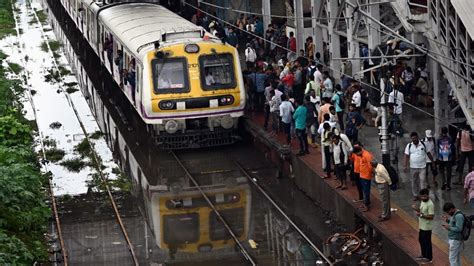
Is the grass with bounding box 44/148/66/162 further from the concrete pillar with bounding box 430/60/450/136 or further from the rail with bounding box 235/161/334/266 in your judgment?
the concrete pillar with bounding box 430/60/450/136

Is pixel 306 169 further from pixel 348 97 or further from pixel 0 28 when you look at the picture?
pixel 0 28

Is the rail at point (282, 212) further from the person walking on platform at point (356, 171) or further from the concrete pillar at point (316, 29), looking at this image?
the concrete pillar at point (316, 29)

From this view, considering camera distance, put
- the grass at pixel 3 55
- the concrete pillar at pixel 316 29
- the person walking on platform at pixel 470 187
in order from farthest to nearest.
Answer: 1. the grass at pixel 3 55
2. the concrete pillar at pixel 316 29
3. the person walking on platform at pixel 470 187

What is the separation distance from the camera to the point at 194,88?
88.3ft

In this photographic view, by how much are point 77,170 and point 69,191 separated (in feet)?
7.30

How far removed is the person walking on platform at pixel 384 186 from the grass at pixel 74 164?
990 centimetres

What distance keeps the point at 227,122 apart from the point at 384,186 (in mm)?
8439

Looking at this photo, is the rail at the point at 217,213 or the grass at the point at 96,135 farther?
the grass at the point at 96,135

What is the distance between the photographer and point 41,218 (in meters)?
21.0

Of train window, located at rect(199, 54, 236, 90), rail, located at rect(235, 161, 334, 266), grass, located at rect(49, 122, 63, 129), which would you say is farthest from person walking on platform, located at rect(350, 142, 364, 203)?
grass, located at rect(49, 122, 63, 129)

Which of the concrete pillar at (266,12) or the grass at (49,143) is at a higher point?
the concrete pillar at (266,12)

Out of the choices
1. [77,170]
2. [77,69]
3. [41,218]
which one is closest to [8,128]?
[77,170]

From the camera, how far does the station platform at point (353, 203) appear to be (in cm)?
1823

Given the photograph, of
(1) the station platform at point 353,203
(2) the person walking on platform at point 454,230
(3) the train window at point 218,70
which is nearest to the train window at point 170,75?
(3) the train window at point 218,70
